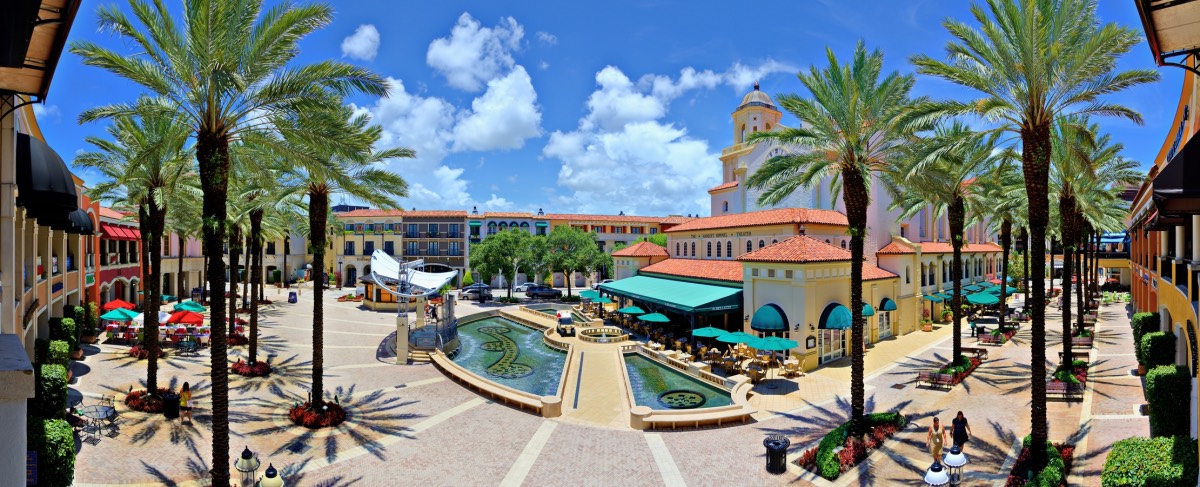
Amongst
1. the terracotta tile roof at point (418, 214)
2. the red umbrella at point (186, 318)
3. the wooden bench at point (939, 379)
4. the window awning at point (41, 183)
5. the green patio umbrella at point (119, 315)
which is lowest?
the wooden bench at point (939, 379)

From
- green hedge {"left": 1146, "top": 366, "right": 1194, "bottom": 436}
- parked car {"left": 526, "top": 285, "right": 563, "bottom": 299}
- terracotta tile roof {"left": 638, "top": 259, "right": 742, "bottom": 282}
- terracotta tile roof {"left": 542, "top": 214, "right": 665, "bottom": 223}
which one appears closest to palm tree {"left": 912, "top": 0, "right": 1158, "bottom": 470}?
green hedge {"left": 1146, "top": 366, "right": 1194, "bottom": 436}

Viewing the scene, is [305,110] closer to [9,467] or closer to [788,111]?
[9,467]

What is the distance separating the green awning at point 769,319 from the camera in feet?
87.1

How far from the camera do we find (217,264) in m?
12.4

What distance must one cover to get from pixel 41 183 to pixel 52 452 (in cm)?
531


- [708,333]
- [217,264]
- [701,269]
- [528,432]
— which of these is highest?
[217,264]

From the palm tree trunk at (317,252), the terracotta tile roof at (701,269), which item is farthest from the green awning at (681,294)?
the palm tree trunk at (317,252)

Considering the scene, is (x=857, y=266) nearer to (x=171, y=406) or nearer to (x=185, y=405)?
(x=185, y=405)

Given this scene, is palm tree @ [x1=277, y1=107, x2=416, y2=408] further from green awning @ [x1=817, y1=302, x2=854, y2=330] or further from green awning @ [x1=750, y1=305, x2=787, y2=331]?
green awning @ [x1=817, y1=302, x2=854, y2=330]

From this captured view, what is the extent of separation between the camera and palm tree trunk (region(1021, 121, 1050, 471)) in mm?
12680

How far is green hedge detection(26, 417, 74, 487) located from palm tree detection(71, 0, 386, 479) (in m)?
2.52

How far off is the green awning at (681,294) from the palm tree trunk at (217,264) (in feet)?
75.2

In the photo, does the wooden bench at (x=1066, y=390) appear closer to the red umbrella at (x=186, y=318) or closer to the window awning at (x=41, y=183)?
the window awning at (x=41, y=183)

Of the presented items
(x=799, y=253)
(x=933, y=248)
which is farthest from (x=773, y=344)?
(x=933, y=248)
